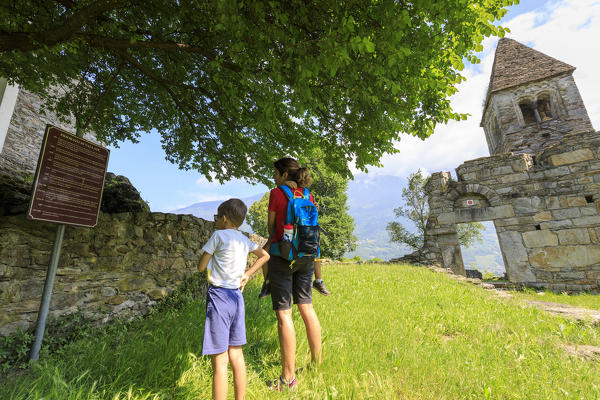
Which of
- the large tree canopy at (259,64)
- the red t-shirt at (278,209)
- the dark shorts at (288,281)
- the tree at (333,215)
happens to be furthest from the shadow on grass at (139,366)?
the tree at (333,215)

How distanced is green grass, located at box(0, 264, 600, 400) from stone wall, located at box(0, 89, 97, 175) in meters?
9.18

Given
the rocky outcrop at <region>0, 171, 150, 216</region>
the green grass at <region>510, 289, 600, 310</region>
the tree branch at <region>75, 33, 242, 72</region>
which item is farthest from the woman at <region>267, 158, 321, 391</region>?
the green grass at <region>510, 289, 600, 310</region>

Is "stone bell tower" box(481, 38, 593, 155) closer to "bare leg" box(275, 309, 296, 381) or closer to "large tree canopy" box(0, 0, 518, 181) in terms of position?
"large tree canopy" box(0, 0, 518, 181)

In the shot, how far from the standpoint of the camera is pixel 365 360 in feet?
8.86

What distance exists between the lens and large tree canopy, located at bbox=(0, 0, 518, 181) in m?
2.82

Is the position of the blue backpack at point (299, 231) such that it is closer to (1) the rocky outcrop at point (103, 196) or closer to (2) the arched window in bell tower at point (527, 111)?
(1) the rocky outcrop at point (103, 196)

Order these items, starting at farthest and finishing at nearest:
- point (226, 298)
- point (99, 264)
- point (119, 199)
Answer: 1. point (119, 199)
2. point (99, 264)
3. point (226, 298)

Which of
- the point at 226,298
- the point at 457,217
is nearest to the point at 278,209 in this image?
the point at 226,298

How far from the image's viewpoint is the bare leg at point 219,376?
1774 mm

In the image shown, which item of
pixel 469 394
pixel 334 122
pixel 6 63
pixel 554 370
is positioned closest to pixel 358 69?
pixel 334 122

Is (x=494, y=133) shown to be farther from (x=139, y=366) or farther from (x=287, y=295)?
(x=139, y=366)

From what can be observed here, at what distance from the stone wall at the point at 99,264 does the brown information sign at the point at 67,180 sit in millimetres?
754

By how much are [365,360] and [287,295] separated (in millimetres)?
1141

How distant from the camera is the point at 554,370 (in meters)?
2.57
